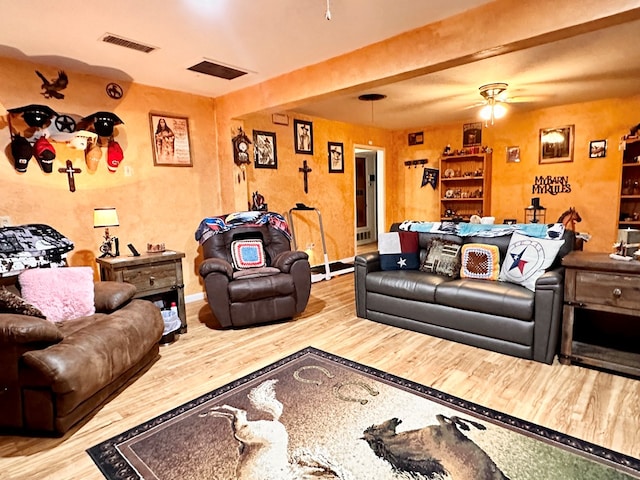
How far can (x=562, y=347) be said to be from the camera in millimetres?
2533

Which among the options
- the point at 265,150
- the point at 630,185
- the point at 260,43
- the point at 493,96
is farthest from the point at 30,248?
the point at 630,185

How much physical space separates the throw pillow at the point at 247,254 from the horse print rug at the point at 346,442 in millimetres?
1664

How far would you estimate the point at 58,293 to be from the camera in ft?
8.15

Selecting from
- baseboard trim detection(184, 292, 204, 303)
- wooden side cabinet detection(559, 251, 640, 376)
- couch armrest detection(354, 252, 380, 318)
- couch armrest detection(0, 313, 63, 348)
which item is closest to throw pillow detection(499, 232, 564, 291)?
wooden side cabinet detection(559, 251, 640, 376)

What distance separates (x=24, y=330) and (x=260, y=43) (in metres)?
2.49

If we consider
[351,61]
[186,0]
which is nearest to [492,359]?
[351,61]

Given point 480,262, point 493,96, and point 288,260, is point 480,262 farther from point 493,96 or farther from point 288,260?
point 493,96

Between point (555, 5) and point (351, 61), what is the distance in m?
1.49

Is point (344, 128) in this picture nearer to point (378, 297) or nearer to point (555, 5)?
point (378, 297)

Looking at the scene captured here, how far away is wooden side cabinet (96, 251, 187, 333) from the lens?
10.0ft

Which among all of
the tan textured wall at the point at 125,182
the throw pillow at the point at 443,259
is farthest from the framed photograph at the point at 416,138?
the tan textured wall at the point at 125,182

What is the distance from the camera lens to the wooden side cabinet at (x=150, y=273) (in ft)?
10.0

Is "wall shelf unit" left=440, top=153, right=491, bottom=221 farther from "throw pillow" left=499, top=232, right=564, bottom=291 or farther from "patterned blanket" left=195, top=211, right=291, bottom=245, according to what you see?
"patterned blanket" left=195, top=211, right=291, bottom=245

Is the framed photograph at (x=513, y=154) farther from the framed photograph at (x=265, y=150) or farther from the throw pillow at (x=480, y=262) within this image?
the framed photograph at (x=265, y=150)
